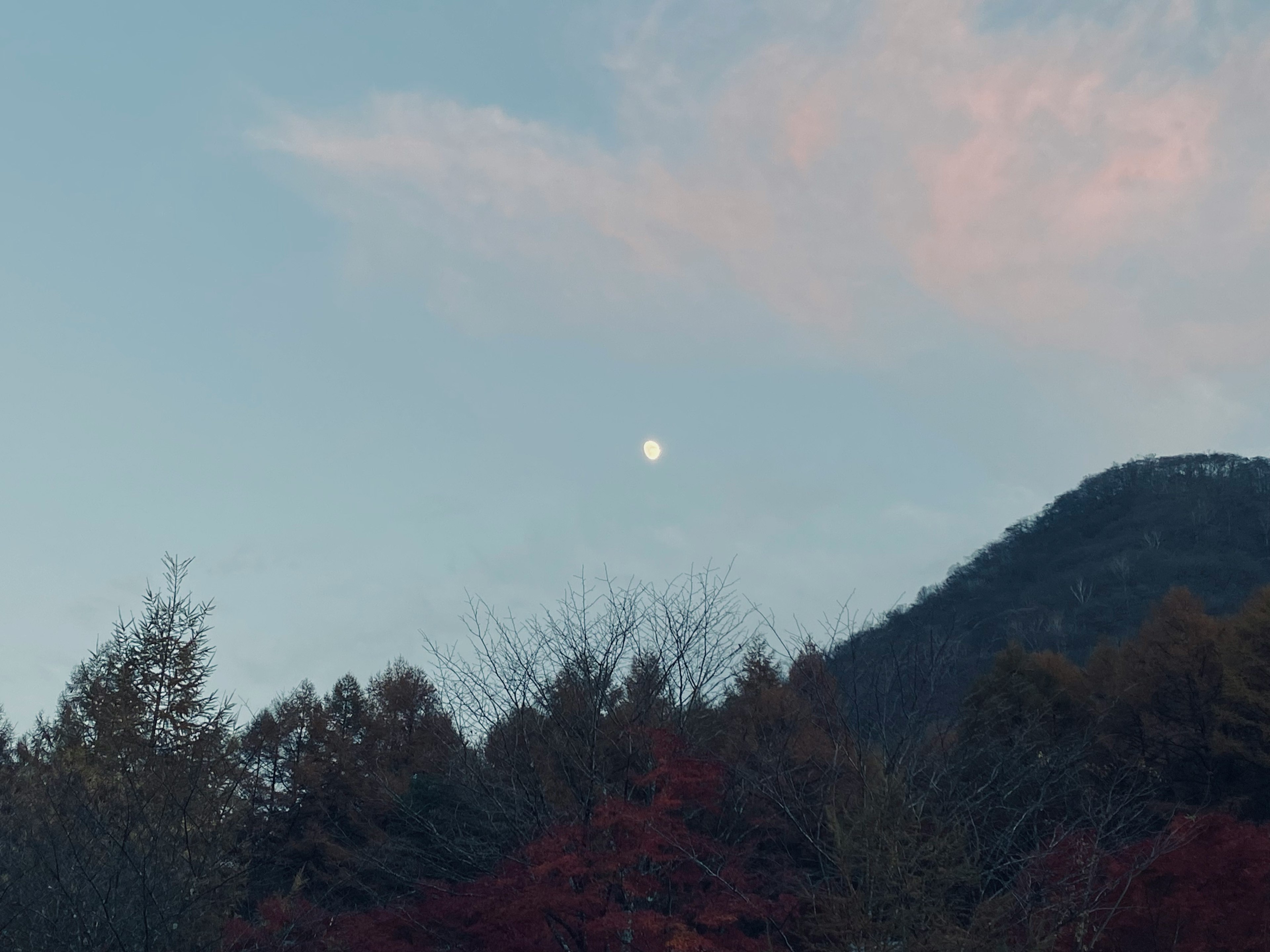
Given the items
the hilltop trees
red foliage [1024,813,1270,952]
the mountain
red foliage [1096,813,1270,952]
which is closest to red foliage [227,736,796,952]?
the hilltop trees

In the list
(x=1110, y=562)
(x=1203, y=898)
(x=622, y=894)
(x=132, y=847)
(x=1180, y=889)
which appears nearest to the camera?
(x=132, y=847)

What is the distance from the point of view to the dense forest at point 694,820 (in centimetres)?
1208

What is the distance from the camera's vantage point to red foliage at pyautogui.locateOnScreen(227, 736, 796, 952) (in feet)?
44.7

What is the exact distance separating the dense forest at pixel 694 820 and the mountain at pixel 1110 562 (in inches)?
591

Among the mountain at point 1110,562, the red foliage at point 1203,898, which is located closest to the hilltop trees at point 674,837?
the red foliage at point 1203,898

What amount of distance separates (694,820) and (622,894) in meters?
2.22

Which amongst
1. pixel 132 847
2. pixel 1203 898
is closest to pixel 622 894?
pixel 132 847

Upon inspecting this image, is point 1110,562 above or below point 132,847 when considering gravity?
above

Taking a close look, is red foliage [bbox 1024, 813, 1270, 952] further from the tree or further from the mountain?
the mountain

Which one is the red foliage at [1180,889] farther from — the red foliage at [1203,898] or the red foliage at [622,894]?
the red foliage at [622,894]

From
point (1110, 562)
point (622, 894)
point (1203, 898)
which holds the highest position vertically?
point (1110, 562)

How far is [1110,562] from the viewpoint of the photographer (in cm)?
10025

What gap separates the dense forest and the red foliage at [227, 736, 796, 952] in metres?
0.06

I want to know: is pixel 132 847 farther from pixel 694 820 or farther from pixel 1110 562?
pixel 1110 562
